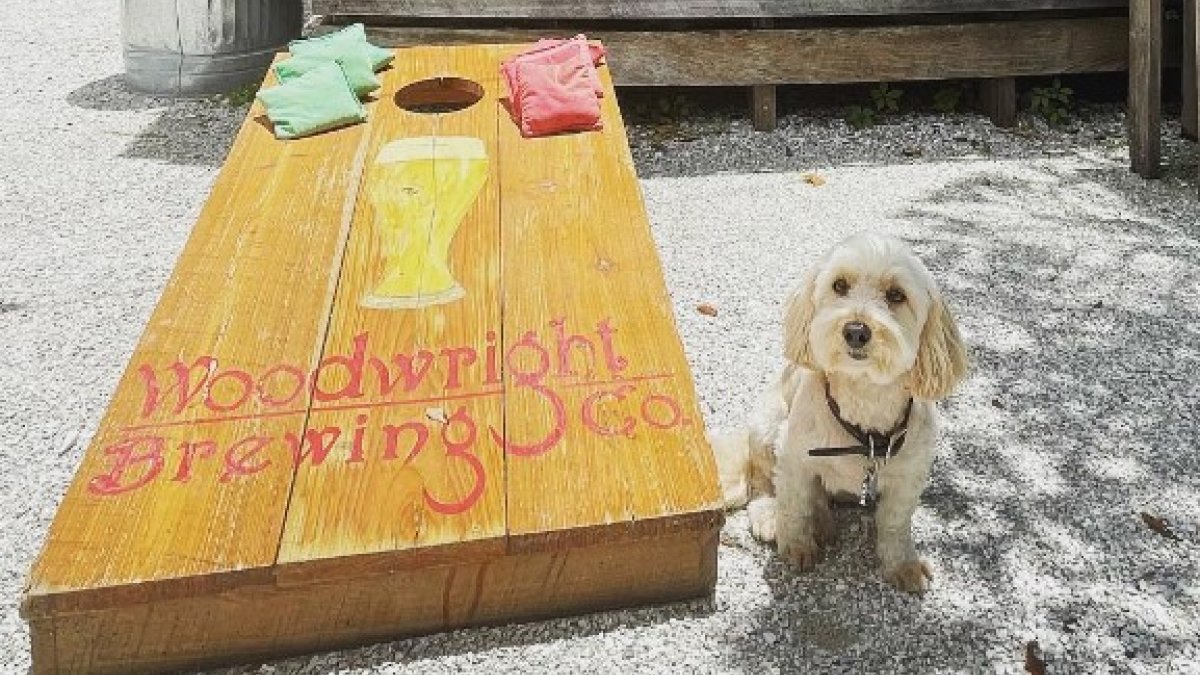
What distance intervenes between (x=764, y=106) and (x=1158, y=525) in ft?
12.4

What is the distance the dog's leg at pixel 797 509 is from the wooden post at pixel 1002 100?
4.10m

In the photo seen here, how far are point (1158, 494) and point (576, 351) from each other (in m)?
1.84

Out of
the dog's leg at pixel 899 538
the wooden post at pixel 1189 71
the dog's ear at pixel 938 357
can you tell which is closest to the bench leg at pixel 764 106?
the wooden post at pixel 1189 71

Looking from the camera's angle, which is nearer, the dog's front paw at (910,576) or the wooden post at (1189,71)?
the dog's front paw at (910,576)

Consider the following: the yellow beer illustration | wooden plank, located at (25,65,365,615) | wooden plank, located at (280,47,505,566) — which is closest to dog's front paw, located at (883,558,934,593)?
wooden plank, located at (280,47,505,566)

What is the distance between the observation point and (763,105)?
648 centimetres

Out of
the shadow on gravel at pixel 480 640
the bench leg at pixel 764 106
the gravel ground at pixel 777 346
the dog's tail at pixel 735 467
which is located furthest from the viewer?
the bench leg at pixel 764 106

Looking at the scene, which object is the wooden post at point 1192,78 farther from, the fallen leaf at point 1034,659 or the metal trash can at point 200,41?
the metal trash can at point 200,41

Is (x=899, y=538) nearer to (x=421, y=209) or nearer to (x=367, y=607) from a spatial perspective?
(x=367, y=607)

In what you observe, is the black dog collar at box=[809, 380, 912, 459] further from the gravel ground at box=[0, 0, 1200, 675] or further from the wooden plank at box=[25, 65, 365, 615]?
the wooden plank at box=[25, 65, 365, 615]

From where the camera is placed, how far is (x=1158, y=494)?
3.42 m

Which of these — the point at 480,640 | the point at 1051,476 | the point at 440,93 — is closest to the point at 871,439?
the point at 1051,476

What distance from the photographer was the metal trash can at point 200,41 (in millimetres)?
6797

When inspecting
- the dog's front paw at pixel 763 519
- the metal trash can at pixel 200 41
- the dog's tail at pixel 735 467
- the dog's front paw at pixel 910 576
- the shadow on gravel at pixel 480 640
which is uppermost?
the metal trash can at pixel 200 41
